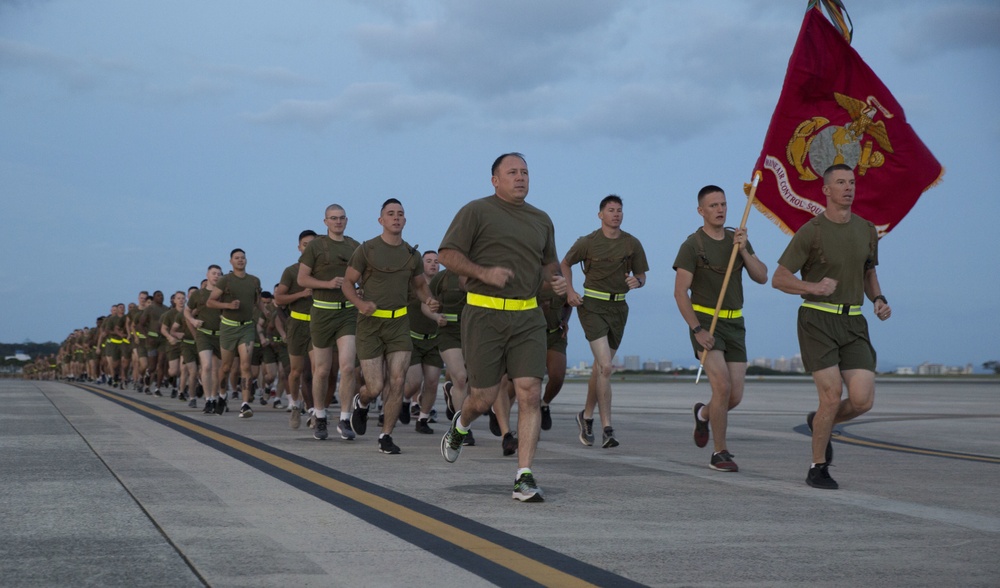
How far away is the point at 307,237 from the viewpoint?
1512 cm

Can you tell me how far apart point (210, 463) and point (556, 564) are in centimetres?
464

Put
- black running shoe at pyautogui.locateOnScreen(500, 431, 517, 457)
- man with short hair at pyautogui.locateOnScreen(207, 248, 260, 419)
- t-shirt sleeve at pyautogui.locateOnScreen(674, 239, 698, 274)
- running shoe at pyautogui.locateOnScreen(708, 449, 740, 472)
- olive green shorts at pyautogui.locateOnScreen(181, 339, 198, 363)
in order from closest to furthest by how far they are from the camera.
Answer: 1. running shoe at pyautogui.locateOnScreen(708, 449, 740, 472)
2. t-shirt sleeve at pyautogui.locateOnScreen(674, 239, 698, 274)
3. black running shoe at pyautogui.locateOnScreen(500, 431, 517, 457)
4. man with short hair at pyautogui.locateOnScreen(207, 248, 260, 419)
5. olive green shorts at pyautogui.locateOnScreen(181, 339, 198, 363)

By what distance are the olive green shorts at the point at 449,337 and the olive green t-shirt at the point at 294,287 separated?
180cm

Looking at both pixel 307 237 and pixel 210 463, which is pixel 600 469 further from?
pixel 307 237

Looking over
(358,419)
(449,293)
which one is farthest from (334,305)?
(449,293)

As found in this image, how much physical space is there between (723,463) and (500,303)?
8.00ft

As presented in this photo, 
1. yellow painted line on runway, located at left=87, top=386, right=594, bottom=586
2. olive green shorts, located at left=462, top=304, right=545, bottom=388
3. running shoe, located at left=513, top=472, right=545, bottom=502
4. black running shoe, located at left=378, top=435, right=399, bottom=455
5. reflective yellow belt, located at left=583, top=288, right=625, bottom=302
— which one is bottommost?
yellow painted line on runway, located at left=87, top=386, right=594, bottom=586

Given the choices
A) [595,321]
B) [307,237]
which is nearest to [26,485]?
[595,321]

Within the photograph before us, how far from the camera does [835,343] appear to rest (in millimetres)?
8219

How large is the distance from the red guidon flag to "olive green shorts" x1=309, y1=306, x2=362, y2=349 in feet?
14.3

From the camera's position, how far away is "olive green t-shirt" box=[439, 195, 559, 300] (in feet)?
25.7

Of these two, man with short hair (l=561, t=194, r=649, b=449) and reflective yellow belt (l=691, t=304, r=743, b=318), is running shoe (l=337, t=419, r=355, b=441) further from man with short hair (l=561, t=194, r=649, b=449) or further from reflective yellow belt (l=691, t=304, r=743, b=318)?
reflective yellow belt (l=691, t=304, r=743, b=318)

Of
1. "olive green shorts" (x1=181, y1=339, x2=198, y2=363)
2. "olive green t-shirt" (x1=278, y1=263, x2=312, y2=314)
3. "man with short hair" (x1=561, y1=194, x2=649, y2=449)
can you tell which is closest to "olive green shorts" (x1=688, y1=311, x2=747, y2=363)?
"man with short hair" (x1=561, y1=194, x2=649, y2=449)

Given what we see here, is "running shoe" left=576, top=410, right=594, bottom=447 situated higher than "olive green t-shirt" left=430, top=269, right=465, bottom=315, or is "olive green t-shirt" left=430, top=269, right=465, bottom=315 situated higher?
"olive green t-shirt" left=430, top=269, right=465, bottom=315
